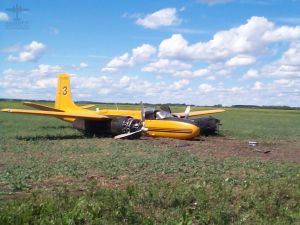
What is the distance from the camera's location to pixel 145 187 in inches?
377

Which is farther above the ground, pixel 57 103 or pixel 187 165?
pixel 57 103

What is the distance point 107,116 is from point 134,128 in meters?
2.37

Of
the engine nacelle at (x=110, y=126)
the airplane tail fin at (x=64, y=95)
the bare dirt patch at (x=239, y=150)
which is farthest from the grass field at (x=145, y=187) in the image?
the airplane tail fin at (x=64, y=95)

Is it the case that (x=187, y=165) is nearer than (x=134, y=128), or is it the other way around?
(x=187, y=165)

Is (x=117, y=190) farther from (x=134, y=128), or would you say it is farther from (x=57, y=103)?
(x=57, y=103)

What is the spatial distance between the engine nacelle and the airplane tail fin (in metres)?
4.03

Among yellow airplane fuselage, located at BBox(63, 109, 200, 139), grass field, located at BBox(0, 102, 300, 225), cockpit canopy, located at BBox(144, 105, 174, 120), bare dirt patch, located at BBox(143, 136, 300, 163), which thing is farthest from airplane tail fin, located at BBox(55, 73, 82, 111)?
grass field, located at BBox(0, 102, 300, 225)

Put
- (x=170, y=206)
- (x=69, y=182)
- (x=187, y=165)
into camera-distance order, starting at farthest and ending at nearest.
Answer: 1. (x=187, y=165)
2. (x=69, y=182)
3. (x=170, y=206)

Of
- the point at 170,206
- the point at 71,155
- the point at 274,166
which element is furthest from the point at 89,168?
the point at 274,166

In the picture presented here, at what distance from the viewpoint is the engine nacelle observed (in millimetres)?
22281

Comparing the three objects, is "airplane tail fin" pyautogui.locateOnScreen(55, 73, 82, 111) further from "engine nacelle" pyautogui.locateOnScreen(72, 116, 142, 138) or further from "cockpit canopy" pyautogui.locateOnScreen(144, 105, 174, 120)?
"cockpit canopy" pyautogui.locateOnScreen(144, 105, 174, 120)

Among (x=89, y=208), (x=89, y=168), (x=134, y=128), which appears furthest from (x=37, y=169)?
(x=134, y=128)

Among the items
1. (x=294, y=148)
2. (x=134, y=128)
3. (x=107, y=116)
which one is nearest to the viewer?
(x=294, y=148)

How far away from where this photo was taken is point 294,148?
774 inches
